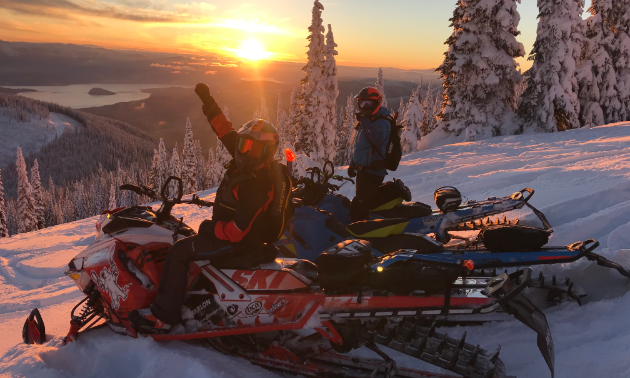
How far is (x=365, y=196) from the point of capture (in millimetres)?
5562

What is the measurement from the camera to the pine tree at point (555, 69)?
18812 millimetres

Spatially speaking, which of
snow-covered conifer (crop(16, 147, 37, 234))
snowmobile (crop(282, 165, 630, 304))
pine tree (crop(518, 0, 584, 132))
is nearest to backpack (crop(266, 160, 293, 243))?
snowmobile (crop(282, 165, 630, 304))

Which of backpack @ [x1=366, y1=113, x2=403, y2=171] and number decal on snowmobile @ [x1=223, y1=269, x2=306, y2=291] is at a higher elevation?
backpack @ [x1=366, y1=113, x2=403, y2=171]

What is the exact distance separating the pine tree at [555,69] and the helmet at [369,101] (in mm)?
17473

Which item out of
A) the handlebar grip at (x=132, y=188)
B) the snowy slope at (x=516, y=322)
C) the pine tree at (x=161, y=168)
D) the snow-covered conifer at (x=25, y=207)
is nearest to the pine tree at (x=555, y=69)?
the snowy slope at (x=516, y=322)

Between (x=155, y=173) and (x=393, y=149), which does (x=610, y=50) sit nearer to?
(x=393, y=149)

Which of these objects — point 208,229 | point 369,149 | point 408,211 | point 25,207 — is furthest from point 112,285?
point 25,207

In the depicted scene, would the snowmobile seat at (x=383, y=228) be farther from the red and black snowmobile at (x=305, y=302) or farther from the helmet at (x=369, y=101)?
the helmet at (x=369, y=101)

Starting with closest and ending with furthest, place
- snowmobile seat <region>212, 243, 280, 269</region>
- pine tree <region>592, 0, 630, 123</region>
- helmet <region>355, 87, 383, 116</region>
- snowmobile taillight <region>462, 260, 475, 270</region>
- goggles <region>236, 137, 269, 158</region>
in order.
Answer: snowmobile taillight <region>462, 260, 475, 270</region> → goggles <region>236, 137, 269, 158</region> → snowmobile seat <region>212, 243, 280, 269</region> → helmet <region>355, 87, 383, 116</region> → pine tree <region>592, 0, 630, 123</region>

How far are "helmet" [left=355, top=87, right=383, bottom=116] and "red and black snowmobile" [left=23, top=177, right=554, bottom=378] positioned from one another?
2.76 m

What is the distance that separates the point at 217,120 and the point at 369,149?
2462 mm

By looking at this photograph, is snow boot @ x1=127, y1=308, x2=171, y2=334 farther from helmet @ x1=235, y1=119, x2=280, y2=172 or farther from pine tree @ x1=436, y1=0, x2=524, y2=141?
pine tree @ x1=436, y1=0, x2=524, y2=141

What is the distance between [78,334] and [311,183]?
3187mm

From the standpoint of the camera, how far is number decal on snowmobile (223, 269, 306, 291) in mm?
3215
